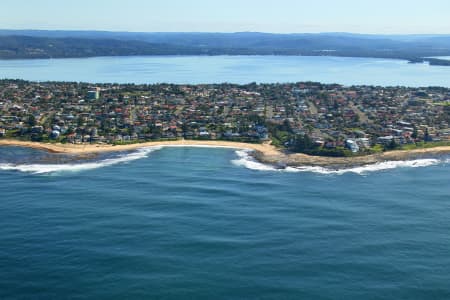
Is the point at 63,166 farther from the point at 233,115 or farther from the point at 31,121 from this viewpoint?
the point at 233,115

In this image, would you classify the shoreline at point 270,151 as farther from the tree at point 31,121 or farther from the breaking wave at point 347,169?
the tree at point 31,121

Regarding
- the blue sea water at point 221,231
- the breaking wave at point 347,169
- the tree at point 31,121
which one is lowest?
the blue sea water at point 221,231

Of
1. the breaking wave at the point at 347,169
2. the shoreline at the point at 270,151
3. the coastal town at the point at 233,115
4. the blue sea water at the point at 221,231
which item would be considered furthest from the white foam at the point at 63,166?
the breaking wave at the point at 347,169

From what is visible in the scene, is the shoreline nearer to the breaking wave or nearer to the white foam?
the breaking wave

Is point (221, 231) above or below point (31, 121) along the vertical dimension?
below

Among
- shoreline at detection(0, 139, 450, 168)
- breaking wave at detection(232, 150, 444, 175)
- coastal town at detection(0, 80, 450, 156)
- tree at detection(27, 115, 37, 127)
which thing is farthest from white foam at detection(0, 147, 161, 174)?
tree at detection(27, 115, 37, 127)

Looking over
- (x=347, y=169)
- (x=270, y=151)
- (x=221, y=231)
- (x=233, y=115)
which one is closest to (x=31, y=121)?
(x=233, y=115)
